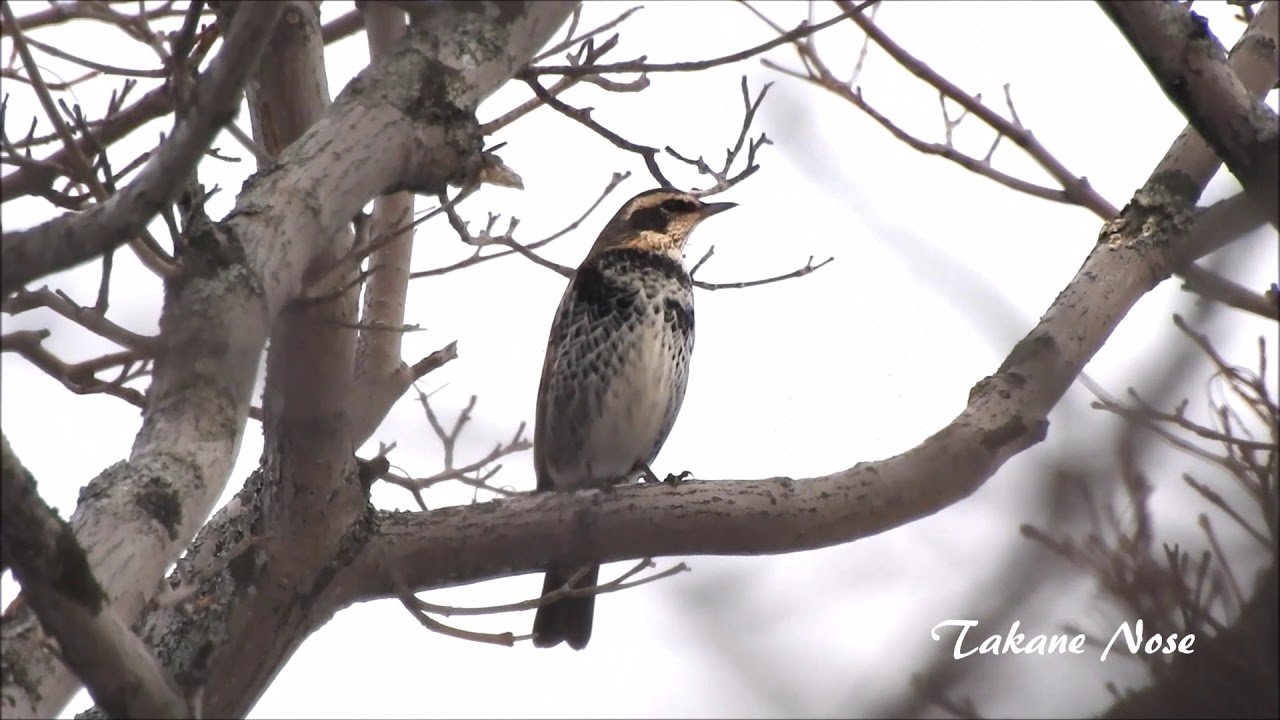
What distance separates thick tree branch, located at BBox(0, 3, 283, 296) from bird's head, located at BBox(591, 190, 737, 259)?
13.5 ft

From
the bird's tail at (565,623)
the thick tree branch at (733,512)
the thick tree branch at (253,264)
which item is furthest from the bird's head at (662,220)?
the thick tree branch at (253,264)

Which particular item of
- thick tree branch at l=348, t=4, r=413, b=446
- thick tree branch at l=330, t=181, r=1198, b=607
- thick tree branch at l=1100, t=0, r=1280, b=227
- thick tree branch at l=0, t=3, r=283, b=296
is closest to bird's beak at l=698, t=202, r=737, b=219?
thick tree branch at l=348, t=4, r=413, b=446

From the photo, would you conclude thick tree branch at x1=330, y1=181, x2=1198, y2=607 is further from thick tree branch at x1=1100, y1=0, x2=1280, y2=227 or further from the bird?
the bird

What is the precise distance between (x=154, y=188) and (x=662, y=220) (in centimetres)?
434

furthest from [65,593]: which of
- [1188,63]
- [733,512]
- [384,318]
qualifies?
[384,318]

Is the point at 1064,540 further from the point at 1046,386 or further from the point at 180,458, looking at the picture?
the point at 1046,386

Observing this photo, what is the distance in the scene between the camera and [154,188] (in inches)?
107

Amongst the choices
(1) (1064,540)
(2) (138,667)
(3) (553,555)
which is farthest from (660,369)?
(1) (1064,540)

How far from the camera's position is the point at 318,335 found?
135 inches

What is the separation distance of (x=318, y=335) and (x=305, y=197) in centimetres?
31

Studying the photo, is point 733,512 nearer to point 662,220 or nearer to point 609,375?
point 609,375

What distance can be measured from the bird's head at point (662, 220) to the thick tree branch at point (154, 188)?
4.10 m

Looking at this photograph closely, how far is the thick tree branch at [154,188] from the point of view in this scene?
2.62 meters

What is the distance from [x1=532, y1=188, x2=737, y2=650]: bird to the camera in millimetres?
6258
